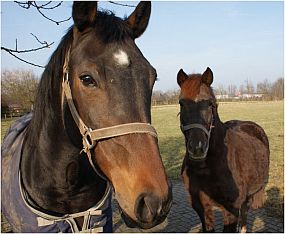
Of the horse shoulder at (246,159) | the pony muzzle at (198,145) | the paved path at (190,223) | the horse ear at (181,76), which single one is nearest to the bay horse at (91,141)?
the pony muzzle at (198,145)

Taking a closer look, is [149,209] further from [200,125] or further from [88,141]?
[200,125]

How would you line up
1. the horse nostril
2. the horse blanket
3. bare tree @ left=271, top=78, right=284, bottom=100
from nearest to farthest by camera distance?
the horse nostril, the horse blanket, bare tree @ left=271, top=78, right=284, bottom=100

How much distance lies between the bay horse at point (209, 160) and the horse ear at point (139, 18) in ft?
5.96

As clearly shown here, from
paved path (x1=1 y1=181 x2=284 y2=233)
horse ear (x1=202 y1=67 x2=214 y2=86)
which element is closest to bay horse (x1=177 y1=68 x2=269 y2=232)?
horse ear (x1=202 y1=67 x2=214 y2=86)

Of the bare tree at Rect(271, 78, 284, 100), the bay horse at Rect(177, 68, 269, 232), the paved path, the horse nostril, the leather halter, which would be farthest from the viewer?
the bare tree at Rect(271, 78, 284, 100)

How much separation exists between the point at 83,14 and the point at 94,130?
26.5 inches

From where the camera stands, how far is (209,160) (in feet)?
11.9

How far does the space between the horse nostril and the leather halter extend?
31 cm

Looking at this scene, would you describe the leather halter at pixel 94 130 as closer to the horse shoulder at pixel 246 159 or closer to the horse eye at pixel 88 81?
the horse eye at pixel 88 81

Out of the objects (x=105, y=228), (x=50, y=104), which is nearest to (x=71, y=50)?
(x=50, y=104)

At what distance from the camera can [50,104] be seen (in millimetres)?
1921

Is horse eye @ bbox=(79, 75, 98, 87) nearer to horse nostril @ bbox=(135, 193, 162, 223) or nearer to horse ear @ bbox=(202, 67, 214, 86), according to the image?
horse nostril @ bbox=(135, 193, 162, 223)

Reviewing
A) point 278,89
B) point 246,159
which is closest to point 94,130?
point 246,159

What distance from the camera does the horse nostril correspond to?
1238 mm
